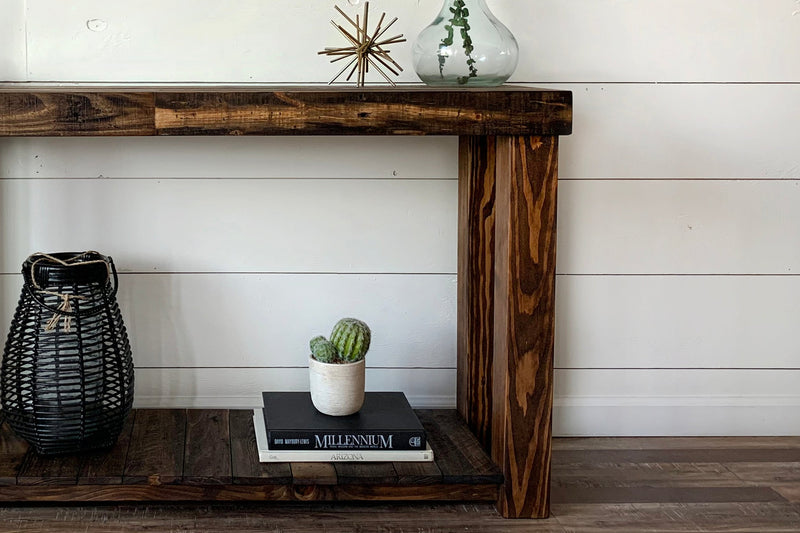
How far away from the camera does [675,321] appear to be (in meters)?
1.70

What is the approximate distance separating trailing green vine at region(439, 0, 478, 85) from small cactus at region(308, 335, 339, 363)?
0.43 meters

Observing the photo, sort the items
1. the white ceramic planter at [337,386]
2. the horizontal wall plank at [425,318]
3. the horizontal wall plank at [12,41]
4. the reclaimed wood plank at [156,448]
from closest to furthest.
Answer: the reclaimed wood plank at [156,448] → the white ceramic planter at [337,386] → the horizontal wall plank at [12,41] → the horizontal wall plank at [425,318]

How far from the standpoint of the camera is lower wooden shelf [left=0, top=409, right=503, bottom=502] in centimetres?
129

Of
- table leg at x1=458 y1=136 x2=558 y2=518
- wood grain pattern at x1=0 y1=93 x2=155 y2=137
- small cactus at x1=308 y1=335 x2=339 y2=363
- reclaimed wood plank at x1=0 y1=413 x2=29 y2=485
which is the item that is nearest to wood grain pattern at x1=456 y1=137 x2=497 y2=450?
table leg at x1=458 y1=136 x2=558 y2=518

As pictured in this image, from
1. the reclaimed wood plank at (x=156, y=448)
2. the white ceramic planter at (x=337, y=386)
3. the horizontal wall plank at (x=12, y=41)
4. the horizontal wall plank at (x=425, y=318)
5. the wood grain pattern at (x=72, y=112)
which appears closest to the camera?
the wood grain pattern at (x=72, y=112)

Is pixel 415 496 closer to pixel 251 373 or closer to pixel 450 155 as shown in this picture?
pixel 251 373

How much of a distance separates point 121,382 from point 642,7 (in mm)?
1035

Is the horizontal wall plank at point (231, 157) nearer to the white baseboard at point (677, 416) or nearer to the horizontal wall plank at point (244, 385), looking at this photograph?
the horizontal wall plank at point (244, 385)

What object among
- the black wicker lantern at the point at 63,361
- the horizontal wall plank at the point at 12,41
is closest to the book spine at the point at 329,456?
the black wicker lantern at the point at 63,361

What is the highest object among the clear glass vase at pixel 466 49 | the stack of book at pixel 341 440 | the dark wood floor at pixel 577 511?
the clear glass vase at pixel 466 49

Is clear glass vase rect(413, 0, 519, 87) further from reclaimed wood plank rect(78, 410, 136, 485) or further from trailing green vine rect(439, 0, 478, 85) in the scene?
reclaimed wood plank rect(78, 410, 136, 485)

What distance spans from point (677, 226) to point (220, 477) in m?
0.89

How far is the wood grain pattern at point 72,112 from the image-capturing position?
1196mm

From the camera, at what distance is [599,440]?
5.56 feet
